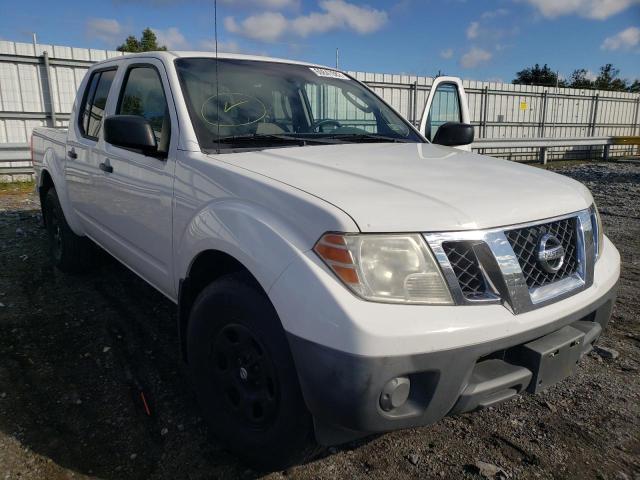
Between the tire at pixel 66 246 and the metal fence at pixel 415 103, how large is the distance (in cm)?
516

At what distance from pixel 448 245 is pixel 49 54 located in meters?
11.4

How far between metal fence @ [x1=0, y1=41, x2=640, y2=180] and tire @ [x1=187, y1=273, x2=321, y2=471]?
8497 mm

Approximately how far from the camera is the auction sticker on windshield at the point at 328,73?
3475mm

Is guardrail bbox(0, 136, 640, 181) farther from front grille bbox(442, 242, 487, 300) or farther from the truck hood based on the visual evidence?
front grille bbox(442, 242, 487, 300)

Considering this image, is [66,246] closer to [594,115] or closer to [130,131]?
[130,131]

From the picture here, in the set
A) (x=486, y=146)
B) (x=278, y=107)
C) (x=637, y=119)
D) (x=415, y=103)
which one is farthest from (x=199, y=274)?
(x=637, y=119)

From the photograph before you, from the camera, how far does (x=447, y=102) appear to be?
5.10 meters

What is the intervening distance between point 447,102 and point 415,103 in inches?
418

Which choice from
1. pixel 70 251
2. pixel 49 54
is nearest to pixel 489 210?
pixel 70 251

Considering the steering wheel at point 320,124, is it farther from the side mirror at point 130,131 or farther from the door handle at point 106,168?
the door handle at point 106,168

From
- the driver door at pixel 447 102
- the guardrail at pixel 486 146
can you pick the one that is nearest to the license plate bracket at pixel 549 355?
the driver door at pixel 447 102

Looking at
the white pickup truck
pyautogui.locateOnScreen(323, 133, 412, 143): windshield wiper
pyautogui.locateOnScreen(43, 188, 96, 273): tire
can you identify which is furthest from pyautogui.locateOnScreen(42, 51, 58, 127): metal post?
pyautogui.locateOnScreen(323, 133, 412, 143): windshield wiper

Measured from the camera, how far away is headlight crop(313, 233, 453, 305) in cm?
166

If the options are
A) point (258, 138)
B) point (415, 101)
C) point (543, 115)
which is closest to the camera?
point (258, 138)
